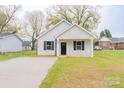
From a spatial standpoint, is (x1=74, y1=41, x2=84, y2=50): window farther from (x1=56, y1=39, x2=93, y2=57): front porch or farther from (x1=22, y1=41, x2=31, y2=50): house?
(x1=22, y1=41, x2=31, y2=50): house

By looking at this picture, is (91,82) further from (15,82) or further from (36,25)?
(36,25)

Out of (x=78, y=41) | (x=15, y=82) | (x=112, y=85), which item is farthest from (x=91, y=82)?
(x=78, y=41)

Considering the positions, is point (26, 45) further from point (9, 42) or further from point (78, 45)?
point (78, 45)

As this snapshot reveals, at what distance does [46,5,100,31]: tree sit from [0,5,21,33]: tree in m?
8.91

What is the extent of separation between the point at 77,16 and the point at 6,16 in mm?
13985

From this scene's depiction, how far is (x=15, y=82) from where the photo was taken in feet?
37.5

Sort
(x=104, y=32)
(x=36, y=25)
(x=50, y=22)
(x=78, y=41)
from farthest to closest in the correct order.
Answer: (x=104, y=32) → (x=36, y=25) → (x=50, y=22) → (x=78, y=41)

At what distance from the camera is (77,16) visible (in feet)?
178

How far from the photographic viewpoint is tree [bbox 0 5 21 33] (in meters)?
58.1

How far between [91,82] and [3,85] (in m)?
3.27

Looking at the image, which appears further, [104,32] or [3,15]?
[104,32]

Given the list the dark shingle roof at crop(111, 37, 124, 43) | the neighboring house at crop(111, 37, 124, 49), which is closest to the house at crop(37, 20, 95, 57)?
the neighboring house at crop(111, 37, 124, 49)

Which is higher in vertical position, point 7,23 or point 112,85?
point 7,23
